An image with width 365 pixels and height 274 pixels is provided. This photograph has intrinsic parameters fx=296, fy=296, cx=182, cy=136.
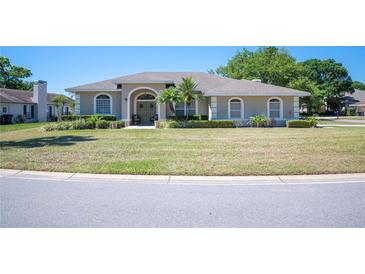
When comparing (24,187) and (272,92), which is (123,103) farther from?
(24,187)

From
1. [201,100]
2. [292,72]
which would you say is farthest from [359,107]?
[201,100]

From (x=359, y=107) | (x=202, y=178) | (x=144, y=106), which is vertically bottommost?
(x=202, y=178)

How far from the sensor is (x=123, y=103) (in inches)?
1046

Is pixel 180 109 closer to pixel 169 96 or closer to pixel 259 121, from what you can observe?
pixel 169 96

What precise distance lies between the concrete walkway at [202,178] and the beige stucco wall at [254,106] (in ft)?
63.8

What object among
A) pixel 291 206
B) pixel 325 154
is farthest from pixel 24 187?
pixel 325 154

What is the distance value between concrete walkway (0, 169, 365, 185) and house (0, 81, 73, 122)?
102 feet

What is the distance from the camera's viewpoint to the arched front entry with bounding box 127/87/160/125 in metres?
27.7

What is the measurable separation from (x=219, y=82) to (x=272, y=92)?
611 cm

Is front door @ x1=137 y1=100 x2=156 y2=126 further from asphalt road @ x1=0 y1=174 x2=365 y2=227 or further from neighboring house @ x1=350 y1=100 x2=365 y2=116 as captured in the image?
neighboring house @ x1=350 y1=100 x2=365 y2=116

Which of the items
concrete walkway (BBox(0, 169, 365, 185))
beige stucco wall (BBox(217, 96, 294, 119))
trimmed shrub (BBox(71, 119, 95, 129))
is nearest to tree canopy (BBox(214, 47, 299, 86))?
beige stucco wall (BBox(217, 96, 294, 119))

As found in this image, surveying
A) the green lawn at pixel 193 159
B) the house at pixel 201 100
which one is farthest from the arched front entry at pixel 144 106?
the green lawn at pixel 193 159

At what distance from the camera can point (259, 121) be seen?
25.7 m

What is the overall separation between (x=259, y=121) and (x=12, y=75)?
53879mm
